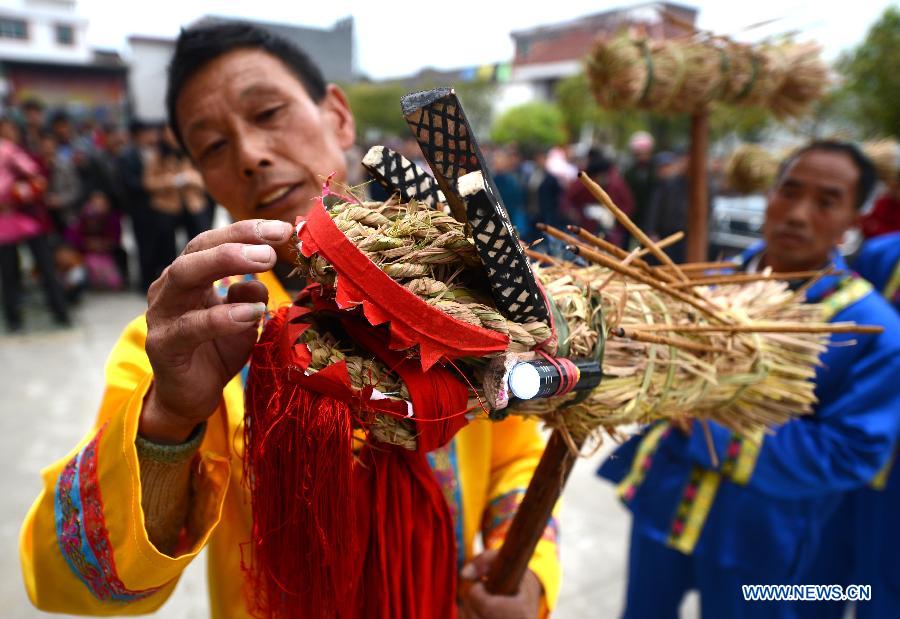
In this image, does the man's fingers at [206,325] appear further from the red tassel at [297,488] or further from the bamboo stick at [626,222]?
the bamboo stick at [626,222]

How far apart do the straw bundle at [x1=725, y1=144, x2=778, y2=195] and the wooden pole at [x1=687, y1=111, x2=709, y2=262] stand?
0.41 meters

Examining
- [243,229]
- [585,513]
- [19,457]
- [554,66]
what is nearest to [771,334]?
[243,229]

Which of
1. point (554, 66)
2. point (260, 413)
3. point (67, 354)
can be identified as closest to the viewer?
point (260, 413)

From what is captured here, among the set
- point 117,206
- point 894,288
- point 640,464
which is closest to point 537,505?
point 640,464

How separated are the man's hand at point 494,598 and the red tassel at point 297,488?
38 cm

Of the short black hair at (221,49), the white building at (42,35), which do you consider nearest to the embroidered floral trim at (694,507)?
the short black hair at (221,49)

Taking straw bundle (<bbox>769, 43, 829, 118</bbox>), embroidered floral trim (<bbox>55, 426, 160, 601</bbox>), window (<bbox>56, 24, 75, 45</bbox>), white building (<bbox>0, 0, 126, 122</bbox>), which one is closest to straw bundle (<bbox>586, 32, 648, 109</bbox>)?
straw bundle (<bbox>769, 43, 829, 118</bbox>)

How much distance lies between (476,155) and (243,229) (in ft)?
0.97

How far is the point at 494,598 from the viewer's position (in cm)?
110

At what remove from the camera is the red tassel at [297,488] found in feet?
2.32

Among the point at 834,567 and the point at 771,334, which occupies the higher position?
the point at 771,334

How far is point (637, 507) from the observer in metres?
1.97

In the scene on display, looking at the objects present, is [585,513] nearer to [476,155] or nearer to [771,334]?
[771,334]

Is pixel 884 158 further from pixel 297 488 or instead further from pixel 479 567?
pixel 297 488
